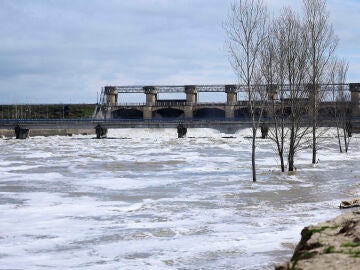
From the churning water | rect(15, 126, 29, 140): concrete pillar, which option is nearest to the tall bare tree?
the churning water

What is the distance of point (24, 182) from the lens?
21.7 metres

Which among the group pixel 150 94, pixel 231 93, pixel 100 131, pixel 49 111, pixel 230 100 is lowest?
pixel 100 131

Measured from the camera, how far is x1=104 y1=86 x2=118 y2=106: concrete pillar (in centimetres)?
10444

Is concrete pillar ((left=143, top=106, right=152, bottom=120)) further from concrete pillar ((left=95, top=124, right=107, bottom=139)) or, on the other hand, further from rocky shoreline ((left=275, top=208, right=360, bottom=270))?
rocky shoreline ((left=275, top=208, right=360, bottom=270))

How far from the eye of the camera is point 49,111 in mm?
125062

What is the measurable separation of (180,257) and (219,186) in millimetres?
11478

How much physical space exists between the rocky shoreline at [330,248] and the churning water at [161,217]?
142cm

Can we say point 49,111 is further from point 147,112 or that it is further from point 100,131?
point 100,131

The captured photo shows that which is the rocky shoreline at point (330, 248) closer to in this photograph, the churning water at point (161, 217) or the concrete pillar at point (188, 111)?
the churning water at point (161, 217)

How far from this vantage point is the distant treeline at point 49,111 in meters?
121

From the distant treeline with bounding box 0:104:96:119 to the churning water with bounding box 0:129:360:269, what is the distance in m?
97.0

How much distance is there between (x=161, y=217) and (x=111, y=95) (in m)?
93.4

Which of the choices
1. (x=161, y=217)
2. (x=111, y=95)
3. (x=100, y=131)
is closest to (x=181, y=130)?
(x=100, y=131)

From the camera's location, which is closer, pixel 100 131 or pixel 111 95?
pixel 100 131
